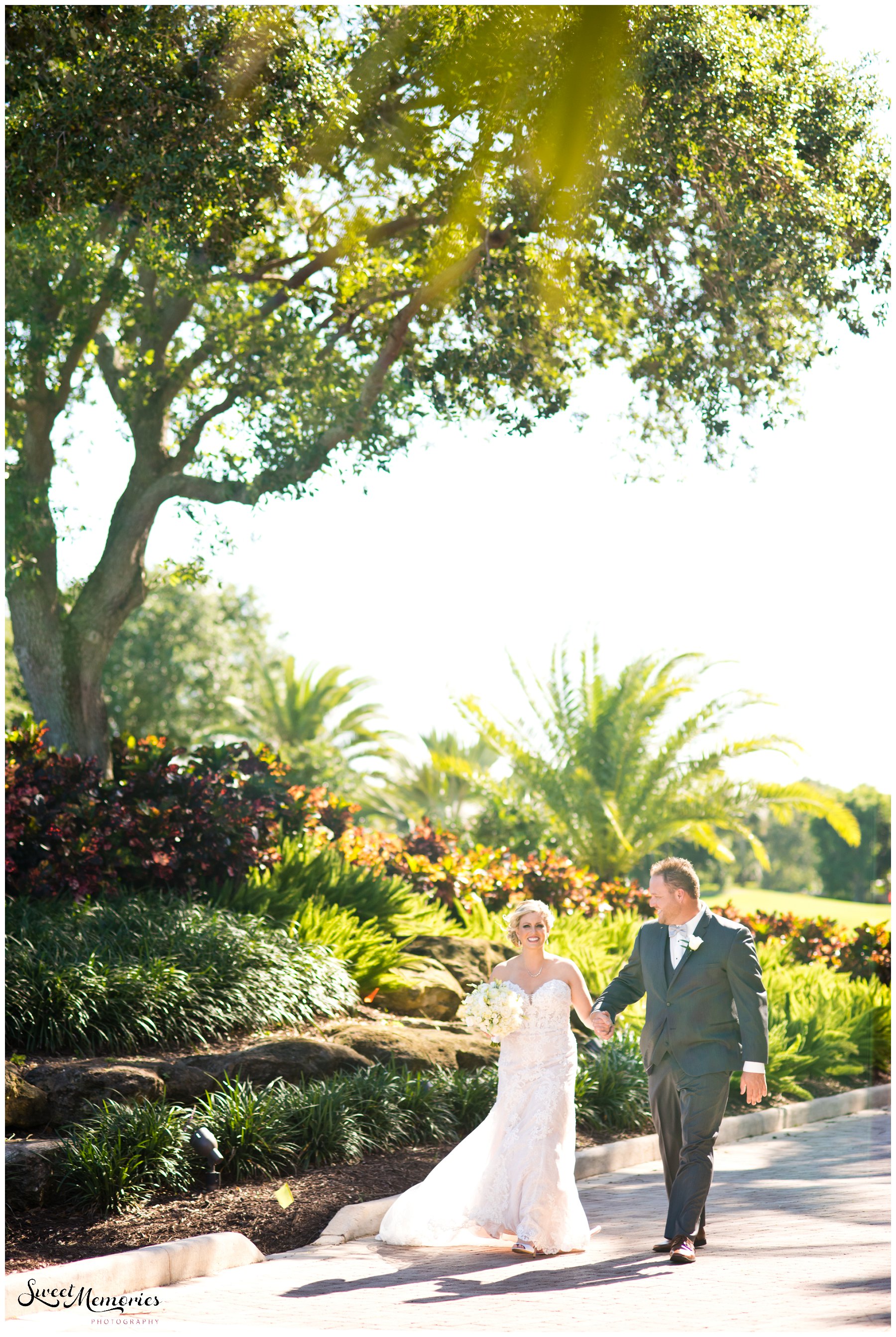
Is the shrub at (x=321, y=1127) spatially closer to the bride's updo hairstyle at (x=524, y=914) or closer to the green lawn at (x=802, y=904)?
the bride's updo hairstyle at (x=524, y=914)

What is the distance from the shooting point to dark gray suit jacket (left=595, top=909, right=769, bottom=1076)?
5457 millimetres

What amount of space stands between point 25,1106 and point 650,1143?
163 inches

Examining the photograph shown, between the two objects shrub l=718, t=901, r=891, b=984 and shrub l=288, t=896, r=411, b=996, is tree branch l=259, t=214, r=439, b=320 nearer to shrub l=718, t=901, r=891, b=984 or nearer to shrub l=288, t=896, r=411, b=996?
shrub l=288, t=896, r=411, b=996

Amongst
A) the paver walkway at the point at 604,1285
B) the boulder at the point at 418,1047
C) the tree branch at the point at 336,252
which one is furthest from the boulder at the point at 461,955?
the tree branch at the point at 336,252

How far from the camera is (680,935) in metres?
5.70

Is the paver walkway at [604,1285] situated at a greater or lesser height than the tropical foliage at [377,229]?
lesser

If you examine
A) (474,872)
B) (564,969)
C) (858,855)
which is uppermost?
(858,855)

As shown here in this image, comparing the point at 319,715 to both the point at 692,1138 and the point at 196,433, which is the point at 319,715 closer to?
the point at 196,433

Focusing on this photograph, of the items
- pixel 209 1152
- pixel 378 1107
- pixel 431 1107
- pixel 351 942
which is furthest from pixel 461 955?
pixel 209 1152

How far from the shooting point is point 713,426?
1167cm

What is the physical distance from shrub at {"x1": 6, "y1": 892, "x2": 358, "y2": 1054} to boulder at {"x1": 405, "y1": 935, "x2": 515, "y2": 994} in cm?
123

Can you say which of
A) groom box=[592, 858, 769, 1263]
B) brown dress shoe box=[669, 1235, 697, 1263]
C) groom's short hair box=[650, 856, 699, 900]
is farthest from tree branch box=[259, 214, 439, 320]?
brown dress shoe box=[669, 1235, 697, 1263]

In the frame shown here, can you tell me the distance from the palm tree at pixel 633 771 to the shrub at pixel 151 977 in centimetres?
959

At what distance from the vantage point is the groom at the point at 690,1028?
5398 mm
